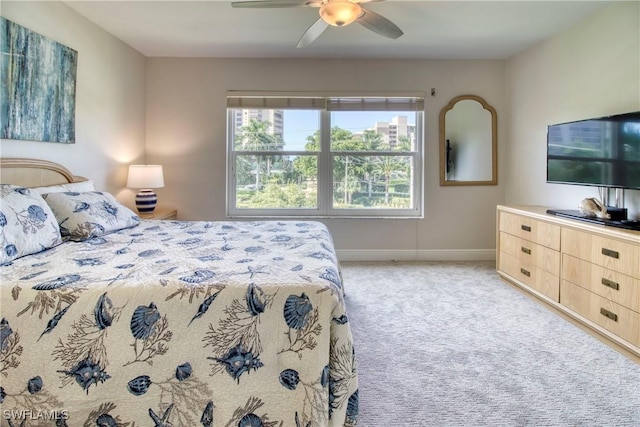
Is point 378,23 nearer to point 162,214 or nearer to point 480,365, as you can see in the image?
point 480,365

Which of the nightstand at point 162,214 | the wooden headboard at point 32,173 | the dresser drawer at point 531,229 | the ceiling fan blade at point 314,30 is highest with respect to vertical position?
the ceiling fan blade at point 314,30

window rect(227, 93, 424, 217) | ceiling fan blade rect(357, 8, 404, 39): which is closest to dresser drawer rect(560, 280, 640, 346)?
window rect(227, 93, 424, 217)

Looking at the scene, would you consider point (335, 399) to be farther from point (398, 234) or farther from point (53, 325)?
point (398, 234)

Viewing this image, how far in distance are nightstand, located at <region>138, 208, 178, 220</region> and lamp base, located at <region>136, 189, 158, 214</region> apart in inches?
2.1

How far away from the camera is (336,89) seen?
4059 millimetres

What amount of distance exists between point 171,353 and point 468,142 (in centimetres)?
392

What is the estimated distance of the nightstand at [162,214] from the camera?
3.55 meters

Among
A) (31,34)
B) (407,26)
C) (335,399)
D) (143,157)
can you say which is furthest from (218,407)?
(143,157)

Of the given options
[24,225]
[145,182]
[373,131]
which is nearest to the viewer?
[24,225]

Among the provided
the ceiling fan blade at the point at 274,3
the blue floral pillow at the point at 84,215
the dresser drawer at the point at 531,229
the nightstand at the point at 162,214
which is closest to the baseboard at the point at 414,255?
the dresser drawer at the point at 531,229

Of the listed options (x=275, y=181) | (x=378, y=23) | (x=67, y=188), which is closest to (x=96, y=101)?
(x=67, y=188)

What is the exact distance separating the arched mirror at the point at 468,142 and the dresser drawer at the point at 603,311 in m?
1.86

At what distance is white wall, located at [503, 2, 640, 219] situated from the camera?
8.62 ft

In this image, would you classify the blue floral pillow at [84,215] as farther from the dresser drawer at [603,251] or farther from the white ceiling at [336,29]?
the dresser drawer at [603,251]
